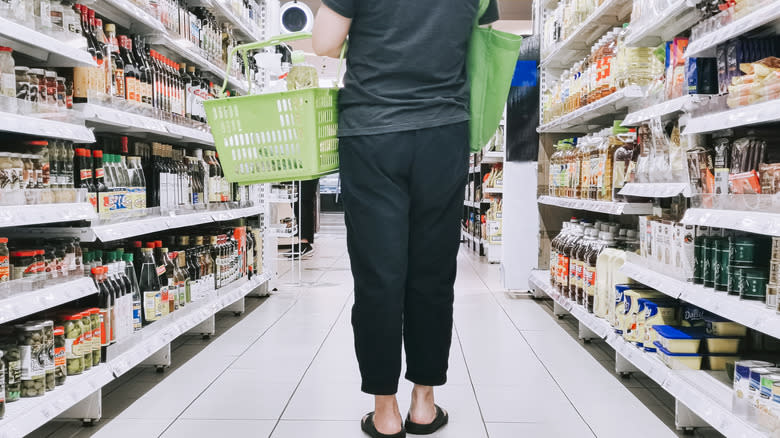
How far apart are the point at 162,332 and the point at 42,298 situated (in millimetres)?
905

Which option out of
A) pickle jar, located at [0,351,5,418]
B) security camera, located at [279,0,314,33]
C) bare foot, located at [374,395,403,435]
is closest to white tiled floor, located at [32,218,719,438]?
bare foot, located at [374,395,403,435]

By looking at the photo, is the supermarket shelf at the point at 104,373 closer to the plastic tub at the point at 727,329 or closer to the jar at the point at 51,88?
the jar at the point at 51,88

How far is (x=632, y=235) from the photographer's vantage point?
3.27 m

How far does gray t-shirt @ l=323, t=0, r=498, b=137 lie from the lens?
180cm

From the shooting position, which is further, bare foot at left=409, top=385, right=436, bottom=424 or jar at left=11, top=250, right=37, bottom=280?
bare foot at left=409, top=385, right=436, bottom=424

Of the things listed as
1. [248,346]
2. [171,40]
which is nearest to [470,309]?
[248,346]

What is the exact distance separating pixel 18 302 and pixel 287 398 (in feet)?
3.37

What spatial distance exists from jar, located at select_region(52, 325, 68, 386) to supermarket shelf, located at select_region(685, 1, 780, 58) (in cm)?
215

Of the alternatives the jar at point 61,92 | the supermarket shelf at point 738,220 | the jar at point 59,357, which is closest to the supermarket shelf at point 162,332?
the jar at point 59,357

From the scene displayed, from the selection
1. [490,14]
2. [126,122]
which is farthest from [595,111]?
A: [126,122]

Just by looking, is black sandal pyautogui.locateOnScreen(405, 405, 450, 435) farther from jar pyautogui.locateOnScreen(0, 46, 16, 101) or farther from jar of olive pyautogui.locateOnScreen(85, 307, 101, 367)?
jar pyautogui.locateOnScreen(0, 46, 16, 101)

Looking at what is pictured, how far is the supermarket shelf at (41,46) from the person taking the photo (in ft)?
5.69

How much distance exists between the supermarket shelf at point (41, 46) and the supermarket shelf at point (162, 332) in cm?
99

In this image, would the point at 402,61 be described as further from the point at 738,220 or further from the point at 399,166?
the point at 738,220
